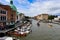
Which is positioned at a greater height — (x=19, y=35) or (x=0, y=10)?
(x=0, y=10)

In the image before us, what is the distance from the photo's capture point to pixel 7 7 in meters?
55.3

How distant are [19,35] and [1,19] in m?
10.3

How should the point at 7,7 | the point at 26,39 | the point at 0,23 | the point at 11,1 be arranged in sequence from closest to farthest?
1. the point at 26,39
2. the point at 0,23
3. the point at 7,7
4. the point at 11,1

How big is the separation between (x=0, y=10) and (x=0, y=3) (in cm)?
1109

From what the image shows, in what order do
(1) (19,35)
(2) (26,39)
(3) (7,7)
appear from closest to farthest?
(2) (26,39), (1) (19,35), (3) (7,7)

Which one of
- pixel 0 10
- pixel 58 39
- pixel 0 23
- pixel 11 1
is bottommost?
pixel 58 39

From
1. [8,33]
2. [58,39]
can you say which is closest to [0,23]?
[8,33]

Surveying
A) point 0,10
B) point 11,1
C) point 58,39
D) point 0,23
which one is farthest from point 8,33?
point 11,1

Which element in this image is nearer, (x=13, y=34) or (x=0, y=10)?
(x=13, y=34)

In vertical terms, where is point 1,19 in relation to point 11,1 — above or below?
below

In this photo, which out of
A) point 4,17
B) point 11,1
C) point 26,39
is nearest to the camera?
point 26,39

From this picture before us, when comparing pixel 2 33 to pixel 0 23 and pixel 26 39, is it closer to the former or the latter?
pixel 26 39

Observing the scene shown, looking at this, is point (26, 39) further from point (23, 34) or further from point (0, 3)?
point (0, 3)

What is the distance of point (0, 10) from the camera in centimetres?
4578
